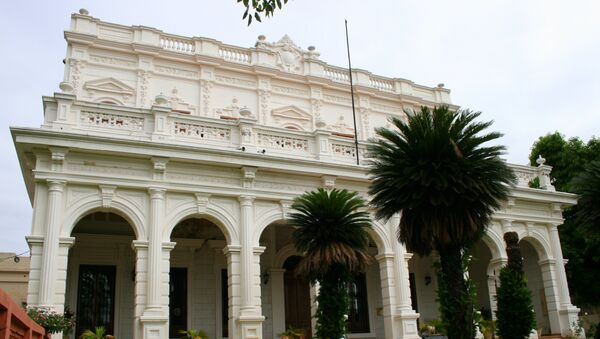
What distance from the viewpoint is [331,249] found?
13.4 m

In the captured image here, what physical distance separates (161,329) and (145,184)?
3962mm

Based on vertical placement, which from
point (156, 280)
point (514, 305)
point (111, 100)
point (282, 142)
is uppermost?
point (111, 100)

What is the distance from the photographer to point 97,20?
22.5 meters

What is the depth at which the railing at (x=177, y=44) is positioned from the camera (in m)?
23.7

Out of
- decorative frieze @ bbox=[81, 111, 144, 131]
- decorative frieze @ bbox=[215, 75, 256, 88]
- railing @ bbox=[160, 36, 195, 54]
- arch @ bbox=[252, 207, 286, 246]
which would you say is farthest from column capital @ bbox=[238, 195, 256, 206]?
railing @ bbox=[160, 36, 195, 54]

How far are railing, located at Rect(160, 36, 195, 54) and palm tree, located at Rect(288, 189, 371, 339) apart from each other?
12.2 m

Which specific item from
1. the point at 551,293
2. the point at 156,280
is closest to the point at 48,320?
the point at 156,280

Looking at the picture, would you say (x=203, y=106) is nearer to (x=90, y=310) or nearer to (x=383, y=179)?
(x=90, y=310)

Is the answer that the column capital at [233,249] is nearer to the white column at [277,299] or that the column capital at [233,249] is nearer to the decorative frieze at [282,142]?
the decorative frieze at [282,142]

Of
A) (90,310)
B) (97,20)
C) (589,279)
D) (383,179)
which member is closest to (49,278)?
(90,310)

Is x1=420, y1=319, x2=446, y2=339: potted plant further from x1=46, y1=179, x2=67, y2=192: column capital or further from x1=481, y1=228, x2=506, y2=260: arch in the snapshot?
x1=46, y1=179, x2=67, y2=192: column capital

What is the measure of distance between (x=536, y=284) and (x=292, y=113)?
12.3 meters

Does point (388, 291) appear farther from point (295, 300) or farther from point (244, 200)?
point (244, 200)

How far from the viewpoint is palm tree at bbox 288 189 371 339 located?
527 inches
